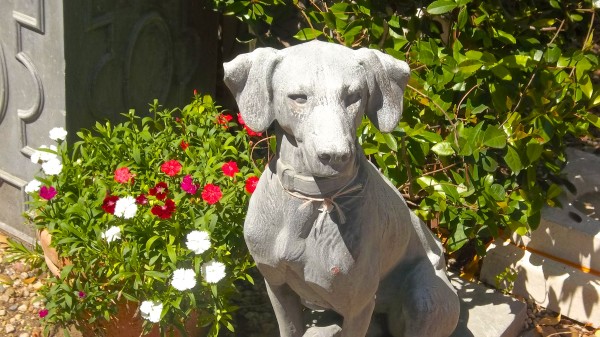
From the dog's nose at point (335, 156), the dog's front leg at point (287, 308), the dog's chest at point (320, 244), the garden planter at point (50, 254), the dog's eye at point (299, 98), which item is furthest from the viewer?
the garden planter at point (50, 254)

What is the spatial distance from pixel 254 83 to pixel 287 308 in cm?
88

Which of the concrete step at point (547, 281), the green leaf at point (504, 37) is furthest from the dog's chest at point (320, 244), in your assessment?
the concrete step at point (547, 281)

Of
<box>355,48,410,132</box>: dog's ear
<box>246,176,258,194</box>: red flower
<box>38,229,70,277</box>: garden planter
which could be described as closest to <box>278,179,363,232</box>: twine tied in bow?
<box>355,48,410,132</box>: dog's ear

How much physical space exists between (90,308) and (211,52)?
7.44ft

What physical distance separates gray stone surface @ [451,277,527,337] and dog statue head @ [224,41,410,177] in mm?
1378

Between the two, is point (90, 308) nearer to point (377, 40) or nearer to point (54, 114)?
point (54, 114)

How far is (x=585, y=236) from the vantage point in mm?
4176

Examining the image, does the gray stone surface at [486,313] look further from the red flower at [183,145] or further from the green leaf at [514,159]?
the red flower at [183,145]

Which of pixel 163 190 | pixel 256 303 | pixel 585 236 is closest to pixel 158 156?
pixel 163 190

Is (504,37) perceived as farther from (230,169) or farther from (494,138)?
(230,169)

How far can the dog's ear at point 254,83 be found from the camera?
237 cm

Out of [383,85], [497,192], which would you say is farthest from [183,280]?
[497,192]

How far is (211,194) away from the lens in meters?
3.52

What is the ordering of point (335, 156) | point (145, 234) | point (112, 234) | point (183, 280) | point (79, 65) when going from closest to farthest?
point (335, 156), point (183, 280), point (112, 234), point (145, 234), point (79, 65)
